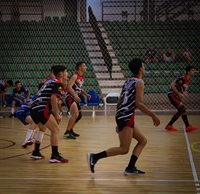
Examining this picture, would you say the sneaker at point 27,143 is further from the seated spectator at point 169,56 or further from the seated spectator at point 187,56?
the seated spectator at point 187,56

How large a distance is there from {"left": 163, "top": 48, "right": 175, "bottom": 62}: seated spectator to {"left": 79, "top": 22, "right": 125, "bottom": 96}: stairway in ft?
6.39

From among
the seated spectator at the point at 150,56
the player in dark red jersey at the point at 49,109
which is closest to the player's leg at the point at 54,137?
the player in dark red jersey at the point at 49,109

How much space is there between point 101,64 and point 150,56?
2.22 meters

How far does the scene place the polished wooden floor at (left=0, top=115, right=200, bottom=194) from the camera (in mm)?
5000

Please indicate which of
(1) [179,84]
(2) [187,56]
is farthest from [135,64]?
(2) [187,56]

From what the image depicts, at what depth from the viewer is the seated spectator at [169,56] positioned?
58.5 ft

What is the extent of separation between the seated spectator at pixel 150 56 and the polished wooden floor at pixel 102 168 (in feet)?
26.5

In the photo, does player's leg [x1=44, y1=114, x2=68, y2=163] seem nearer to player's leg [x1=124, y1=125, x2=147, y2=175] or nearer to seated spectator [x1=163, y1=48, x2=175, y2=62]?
player's leg [x1=124, y1=125, x2=147, y2=175]

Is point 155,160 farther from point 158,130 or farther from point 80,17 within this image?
point 80,17

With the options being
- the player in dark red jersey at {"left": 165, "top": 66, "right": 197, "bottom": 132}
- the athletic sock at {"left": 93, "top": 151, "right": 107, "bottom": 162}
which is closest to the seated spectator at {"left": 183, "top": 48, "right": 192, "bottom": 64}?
the player in dark red jersey at {"left": 165, "top": 66, "right": 197, "bottom": 132}

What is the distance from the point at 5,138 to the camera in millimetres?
9391

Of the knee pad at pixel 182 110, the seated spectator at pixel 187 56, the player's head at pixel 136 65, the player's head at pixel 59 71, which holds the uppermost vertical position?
the player's head at pixel 136 65

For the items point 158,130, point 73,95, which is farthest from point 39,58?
point 73,95

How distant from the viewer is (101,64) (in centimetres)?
1875
